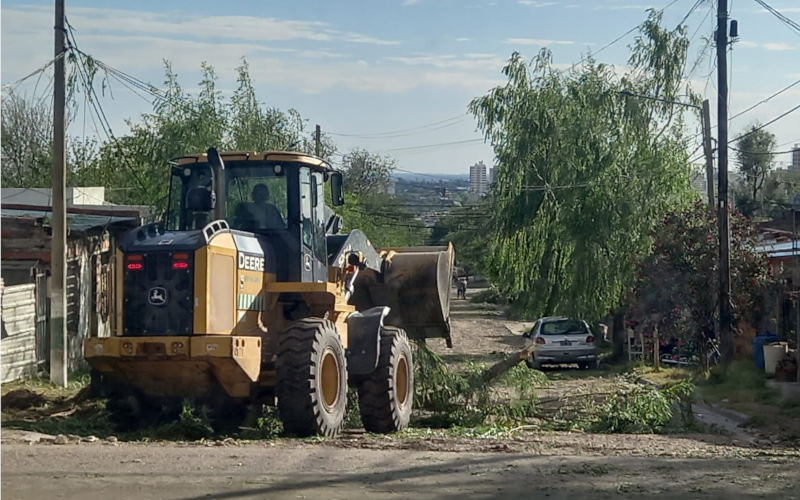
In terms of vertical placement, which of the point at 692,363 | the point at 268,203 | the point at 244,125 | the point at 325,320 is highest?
the point at 244,125

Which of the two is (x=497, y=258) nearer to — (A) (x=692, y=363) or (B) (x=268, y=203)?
(A) (x=692, y=363)

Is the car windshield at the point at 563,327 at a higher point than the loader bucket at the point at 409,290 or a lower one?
lower

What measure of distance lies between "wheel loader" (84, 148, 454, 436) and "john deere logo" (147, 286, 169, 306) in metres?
0.01

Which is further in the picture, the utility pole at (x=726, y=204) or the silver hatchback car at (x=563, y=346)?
the silver hatchback car at (x=563, y=346)

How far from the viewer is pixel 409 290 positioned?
16578mm

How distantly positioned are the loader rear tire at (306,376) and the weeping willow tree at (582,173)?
18959 mm

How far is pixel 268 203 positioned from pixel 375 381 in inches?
111

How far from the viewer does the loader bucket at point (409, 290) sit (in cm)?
1653

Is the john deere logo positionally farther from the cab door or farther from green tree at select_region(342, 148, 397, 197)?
green tree at select_region(342, 148, 397, 197)

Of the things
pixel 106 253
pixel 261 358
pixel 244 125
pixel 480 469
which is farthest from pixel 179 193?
pixel 244 125

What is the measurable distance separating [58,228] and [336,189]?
23.5ft

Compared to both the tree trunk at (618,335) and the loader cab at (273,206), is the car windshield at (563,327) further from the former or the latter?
the loader cab at (273,206)

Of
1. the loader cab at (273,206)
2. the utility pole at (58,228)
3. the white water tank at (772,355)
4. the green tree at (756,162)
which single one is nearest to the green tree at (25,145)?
the utility pole at (58,228)

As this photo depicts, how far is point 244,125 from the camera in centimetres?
3127
